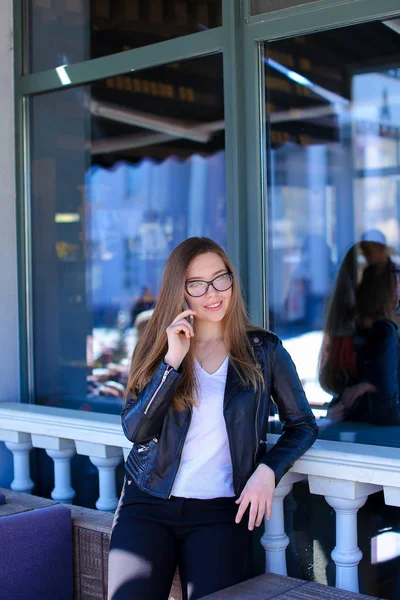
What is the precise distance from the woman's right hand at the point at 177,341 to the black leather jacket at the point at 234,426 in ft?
0.08

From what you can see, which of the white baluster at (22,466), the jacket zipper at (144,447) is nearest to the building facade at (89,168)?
the white baluster at (22,466)

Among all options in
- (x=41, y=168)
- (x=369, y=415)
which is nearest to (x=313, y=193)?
(x=41, y=168)

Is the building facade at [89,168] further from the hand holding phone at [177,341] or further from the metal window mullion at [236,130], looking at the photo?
the hand holding phone at [177,341]

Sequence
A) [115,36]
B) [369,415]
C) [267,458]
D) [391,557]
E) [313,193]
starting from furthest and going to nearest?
[313,193] → [115,36] → [369,415] → [391,557] → [267,458]

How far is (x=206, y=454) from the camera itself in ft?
6.61

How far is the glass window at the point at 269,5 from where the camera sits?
2404 mm

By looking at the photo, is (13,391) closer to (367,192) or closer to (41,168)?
(41,168)

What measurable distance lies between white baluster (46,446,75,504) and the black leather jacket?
893 mm

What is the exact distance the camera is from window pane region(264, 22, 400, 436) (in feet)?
Answer: 13.5

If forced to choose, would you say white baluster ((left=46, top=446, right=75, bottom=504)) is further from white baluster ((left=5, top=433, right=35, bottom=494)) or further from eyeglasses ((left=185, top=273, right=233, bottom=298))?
eyeglasses ((left=185, top=273, right=233, bottom=298))

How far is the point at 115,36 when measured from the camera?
313 cm

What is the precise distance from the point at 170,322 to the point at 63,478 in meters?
1.11

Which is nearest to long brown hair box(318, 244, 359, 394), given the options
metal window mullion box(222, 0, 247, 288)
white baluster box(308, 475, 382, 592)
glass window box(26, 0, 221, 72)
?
metal window mullion box(222, 0, 247, 288)

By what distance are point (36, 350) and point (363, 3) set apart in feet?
6.19
